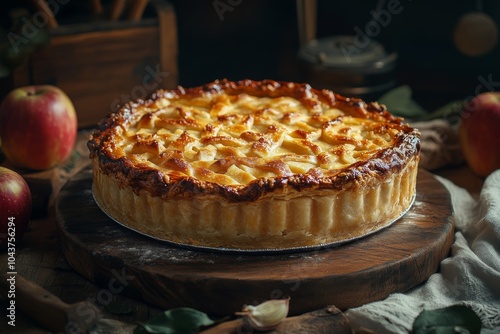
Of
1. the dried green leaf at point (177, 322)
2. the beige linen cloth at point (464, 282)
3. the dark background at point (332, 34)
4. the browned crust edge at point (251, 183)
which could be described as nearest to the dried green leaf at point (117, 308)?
the dried green leaf at point (177, 322)

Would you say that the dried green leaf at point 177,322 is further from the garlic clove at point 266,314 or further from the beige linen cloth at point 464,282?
the beige linen cloth at point 464,282

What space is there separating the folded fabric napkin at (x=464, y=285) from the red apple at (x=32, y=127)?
174 centimetres

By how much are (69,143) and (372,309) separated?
1834 mm

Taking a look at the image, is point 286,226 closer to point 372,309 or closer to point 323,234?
point 323,234

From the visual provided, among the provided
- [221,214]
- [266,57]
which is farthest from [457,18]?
[221,214]

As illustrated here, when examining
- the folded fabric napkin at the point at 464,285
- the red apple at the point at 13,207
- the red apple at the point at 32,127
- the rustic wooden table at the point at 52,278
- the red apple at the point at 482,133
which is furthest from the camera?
the red apple at the point at 482,133

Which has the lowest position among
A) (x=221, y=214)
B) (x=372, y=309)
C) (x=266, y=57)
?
(x=266, y=57)

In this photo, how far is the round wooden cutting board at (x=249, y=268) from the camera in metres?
2.53

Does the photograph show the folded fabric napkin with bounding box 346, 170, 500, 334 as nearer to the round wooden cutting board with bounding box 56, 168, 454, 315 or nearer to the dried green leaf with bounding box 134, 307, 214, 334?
the round wooden cutting board with bounding box 56, 168, 454, 315

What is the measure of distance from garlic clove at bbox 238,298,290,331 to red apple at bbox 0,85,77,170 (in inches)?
61.2

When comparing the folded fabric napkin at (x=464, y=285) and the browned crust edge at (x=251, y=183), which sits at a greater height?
the browned crust edge at (x=251, y=183)

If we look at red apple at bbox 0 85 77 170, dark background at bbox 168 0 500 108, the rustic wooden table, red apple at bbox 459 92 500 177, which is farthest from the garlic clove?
dark background at bbox 168 0 500 108

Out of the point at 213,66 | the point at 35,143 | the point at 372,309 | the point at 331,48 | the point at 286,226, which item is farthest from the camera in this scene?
the point at 213,66

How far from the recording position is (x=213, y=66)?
546 cm
